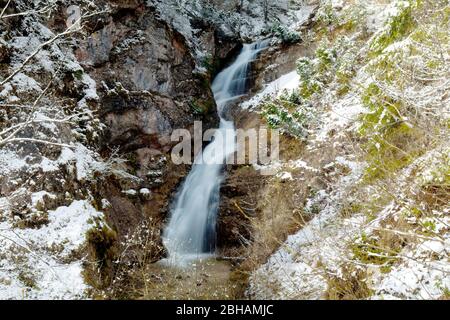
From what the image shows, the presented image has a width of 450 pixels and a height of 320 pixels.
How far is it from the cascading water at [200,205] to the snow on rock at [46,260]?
10.6 ft

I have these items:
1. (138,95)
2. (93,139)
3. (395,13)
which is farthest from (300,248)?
(138,95)

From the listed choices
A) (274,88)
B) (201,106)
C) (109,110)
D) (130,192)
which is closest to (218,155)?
(201,106)

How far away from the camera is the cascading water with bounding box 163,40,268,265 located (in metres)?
11.0

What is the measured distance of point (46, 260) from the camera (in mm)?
6406

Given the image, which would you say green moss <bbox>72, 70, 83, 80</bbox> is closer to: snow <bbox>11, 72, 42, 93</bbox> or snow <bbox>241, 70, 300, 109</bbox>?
snow <bbox>11, 72, 42, 93</bbox>

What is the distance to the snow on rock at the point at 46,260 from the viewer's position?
588 centimetres

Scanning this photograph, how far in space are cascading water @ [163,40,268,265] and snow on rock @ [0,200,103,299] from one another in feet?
10.6

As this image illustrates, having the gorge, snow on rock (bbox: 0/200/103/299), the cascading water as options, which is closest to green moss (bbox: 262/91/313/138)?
the gorge

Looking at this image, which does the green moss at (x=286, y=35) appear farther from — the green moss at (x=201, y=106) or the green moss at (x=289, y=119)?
the green moss at (x=289, y=119)

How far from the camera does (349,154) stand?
26.9ft

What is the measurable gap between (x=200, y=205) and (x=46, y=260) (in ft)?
19.3

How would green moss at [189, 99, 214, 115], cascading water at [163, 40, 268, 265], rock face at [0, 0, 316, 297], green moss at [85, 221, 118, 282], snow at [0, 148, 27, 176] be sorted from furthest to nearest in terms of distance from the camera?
green moss at [189, 99, 214, 115], cascading water at [163, 40, 268, 265], rock face at [0, 0, 316, 297], snow at [0, 148, 27, 176], green moss at [85, 221, 118, 282]
